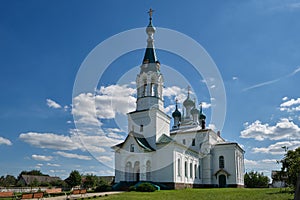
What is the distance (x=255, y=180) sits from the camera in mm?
60281

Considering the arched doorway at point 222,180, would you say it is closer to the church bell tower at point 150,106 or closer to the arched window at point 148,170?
the church bell tower at point 150,106

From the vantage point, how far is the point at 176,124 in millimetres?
52906

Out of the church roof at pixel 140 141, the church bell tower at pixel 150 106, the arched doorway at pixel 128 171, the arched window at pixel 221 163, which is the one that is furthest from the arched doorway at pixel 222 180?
the arched doorway at pixel 128 171

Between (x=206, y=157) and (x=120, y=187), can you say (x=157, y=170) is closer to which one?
(x=120, y=187)

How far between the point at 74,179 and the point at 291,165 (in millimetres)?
35258

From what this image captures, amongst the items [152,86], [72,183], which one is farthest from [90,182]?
[152,86]

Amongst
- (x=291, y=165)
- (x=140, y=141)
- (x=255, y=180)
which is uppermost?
(x=140, y=141)

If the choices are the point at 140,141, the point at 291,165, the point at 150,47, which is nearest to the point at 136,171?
the point at 140,141

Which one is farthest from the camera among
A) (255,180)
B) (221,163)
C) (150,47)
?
(255,180)

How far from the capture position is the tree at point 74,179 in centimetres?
4616

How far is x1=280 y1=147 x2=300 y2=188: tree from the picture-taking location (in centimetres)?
1806

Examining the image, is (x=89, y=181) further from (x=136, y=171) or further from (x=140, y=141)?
(x=140, y=141)

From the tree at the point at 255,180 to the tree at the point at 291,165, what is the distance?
137 feet

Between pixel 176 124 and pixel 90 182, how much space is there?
17.7m
